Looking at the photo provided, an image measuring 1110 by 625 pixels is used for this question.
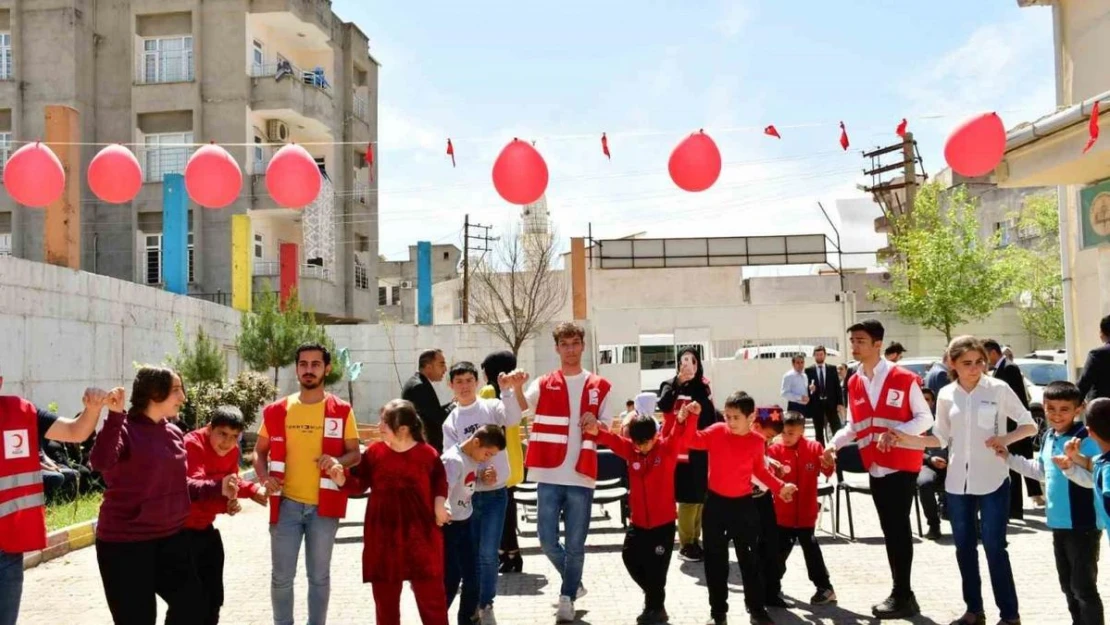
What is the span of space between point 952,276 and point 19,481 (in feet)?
102

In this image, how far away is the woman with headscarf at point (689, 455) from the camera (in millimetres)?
8016

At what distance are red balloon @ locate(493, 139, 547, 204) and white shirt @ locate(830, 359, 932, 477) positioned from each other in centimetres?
376

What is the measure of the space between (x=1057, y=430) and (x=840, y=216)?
44195 mm

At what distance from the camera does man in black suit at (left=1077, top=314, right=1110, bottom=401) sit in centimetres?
759

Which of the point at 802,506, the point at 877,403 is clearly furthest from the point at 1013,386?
the point at 877,403

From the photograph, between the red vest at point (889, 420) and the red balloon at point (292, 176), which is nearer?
the red vest at point (889, 420)

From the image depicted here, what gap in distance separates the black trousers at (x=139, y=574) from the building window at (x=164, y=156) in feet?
96.9

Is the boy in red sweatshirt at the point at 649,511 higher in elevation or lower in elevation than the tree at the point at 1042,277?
lower

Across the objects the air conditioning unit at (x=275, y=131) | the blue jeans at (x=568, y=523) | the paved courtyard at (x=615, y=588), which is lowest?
the paved courtyard at (x=615, y=588)

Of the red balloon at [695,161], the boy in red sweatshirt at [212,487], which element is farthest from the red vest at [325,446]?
the red balloon at [695,161]

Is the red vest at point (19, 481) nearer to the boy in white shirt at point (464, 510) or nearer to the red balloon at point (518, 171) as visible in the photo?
the boy in white shirt at point (464, 510)

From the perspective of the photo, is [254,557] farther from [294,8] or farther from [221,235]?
[294,8]

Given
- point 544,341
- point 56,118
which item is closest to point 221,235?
point 544,341

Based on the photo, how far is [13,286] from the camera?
15.8 meters
